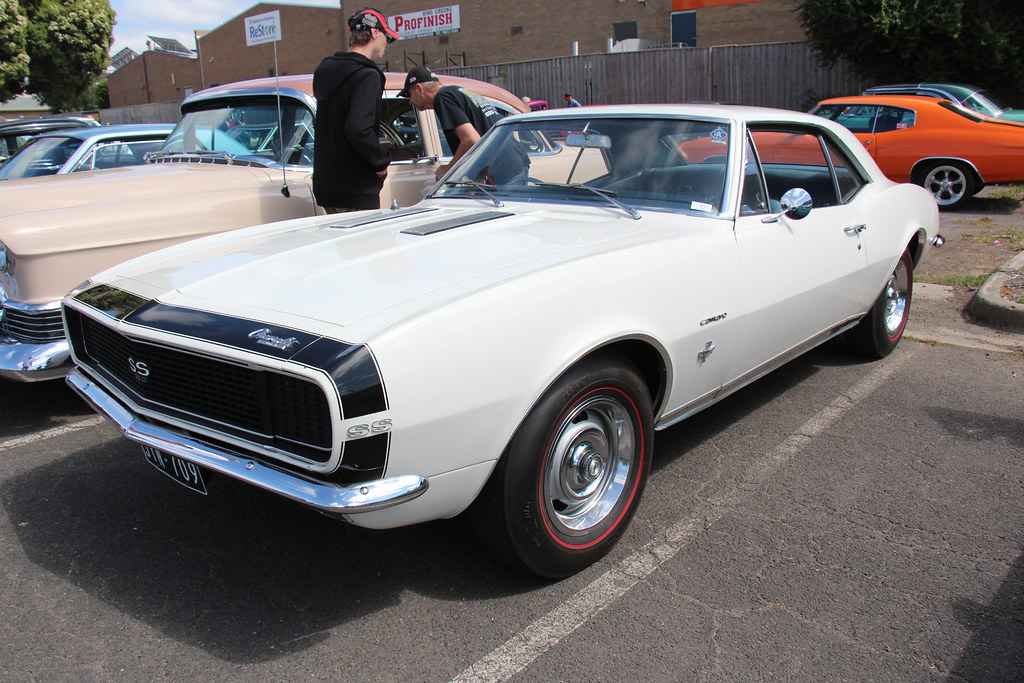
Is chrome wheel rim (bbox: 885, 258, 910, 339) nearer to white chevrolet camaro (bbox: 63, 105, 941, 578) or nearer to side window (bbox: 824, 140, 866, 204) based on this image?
side window (bbox: 824, 140, 866, 204)

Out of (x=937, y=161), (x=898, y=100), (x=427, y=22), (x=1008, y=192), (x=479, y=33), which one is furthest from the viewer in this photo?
(x=427, y=22)

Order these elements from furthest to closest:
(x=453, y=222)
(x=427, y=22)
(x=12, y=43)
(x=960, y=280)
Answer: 1. (x=427, y=22)
2. (x=12, y=43)
3. (x=960, y=280)
4. (x=453, y=222)

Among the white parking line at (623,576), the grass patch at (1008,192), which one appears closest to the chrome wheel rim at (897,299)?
the white parking line at (623,576)

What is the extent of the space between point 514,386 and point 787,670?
44.1 inches

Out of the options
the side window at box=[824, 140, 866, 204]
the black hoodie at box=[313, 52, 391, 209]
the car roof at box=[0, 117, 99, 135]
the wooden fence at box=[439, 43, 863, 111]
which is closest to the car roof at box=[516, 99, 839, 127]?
the side window at box=[824, 140, 866, 204]

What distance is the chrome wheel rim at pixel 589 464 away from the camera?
265 centimetres

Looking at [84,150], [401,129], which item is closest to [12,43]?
[84,150]

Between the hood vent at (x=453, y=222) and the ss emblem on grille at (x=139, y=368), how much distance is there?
1.13m

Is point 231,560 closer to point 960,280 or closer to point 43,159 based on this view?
point 43,159

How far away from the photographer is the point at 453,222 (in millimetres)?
3381

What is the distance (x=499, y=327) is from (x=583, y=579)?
991 mm

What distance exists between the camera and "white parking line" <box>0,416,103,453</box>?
3.96 metres

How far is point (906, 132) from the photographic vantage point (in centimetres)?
1038

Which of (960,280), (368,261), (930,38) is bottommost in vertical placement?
(960,280)
